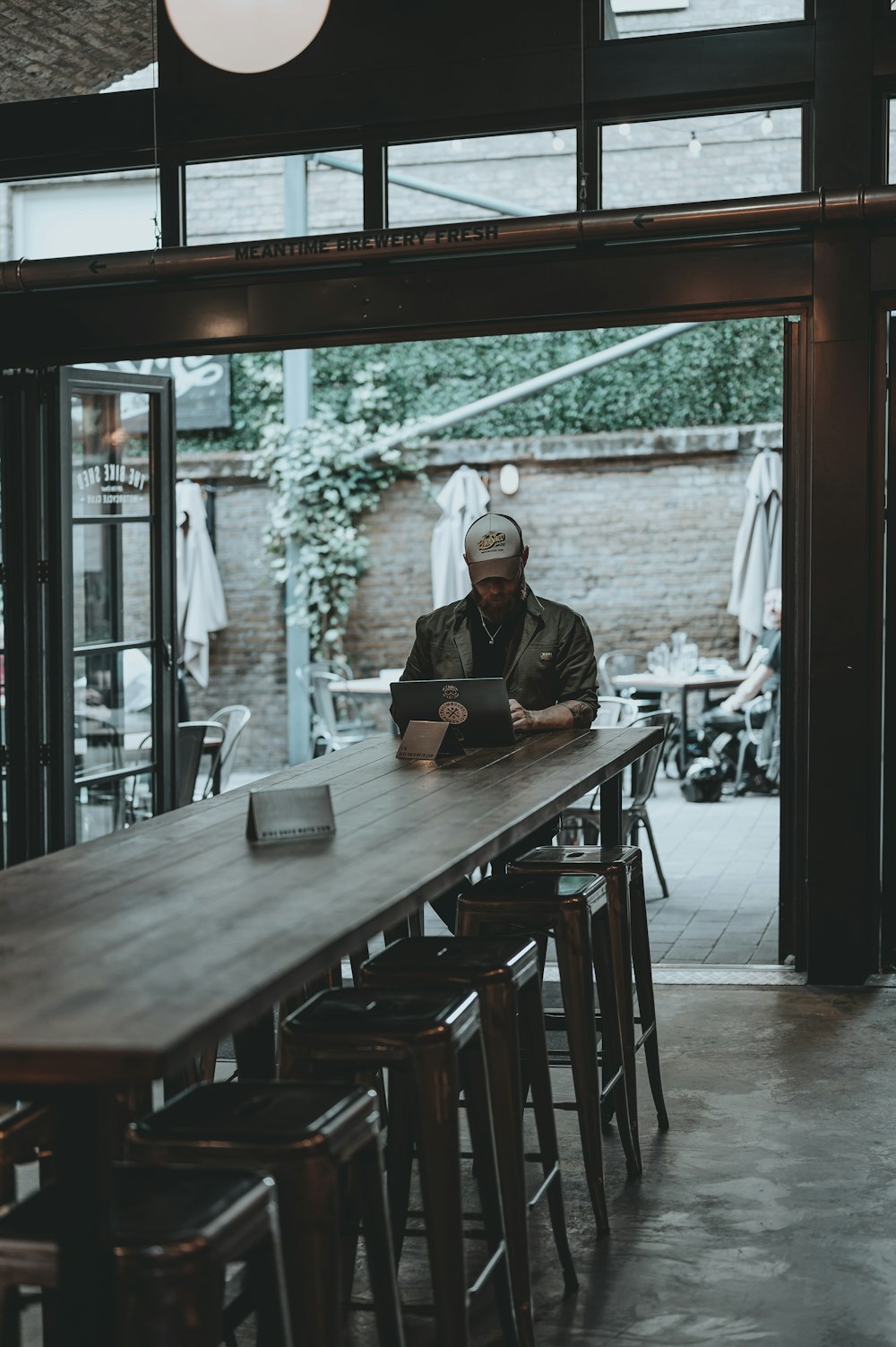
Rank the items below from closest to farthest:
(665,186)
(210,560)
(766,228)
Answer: (766,228), (665,186), (210,560)

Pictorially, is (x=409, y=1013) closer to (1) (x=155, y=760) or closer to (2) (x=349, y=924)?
(2) (x=349, y=924)

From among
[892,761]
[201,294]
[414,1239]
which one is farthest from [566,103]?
[414,1239]

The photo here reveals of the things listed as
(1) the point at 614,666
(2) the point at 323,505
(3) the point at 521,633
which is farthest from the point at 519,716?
(2) the point at 323,505

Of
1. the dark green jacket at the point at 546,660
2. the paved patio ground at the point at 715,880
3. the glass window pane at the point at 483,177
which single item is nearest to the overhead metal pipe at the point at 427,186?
the glass window pane at the point at 483,177

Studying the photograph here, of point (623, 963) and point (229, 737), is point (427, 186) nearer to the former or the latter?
point (229, 737)

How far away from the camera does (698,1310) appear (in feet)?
10.1

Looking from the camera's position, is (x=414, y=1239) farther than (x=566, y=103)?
No

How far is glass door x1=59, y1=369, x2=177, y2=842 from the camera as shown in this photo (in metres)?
6.32

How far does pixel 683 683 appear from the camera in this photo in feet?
32.2

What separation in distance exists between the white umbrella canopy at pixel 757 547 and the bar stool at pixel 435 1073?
8.45m

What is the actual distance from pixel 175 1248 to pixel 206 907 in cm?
66

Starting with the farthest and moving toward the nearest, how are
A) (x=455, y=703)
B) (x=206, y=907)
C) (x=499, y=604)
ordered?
(x=499, y=604), (x=455, y=703), (x=206, y=907)

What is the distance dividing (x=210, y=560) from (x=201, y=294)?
19.0ft

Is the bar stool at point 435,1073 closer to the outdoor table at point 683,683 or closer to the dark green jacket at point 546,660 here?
the dark green jacket at point 546,660
